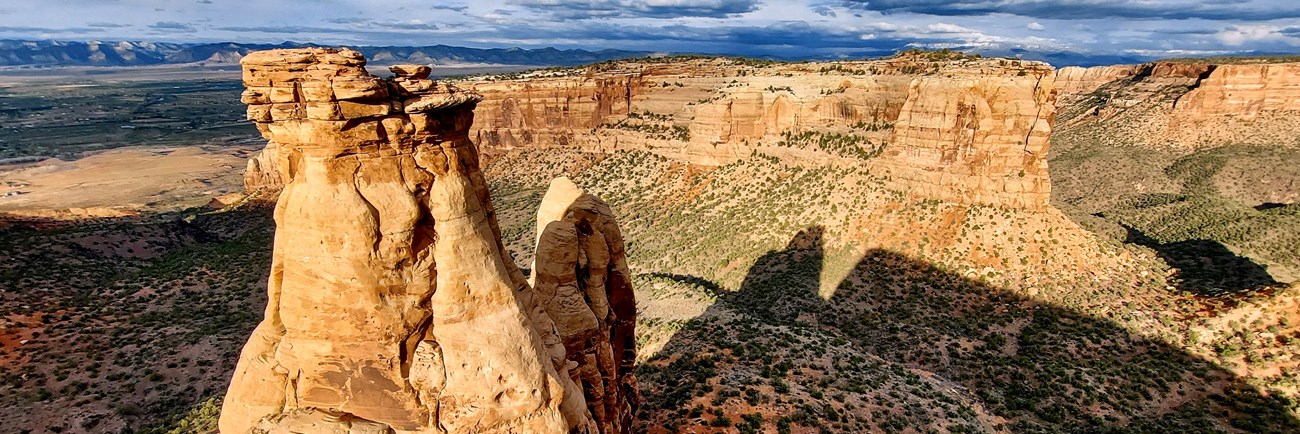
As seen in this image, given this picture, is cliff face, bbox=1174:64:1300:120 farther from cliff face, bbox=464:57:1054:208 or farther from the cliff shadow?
the cliff shadow

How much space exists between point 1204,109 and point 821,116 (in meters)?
76.7

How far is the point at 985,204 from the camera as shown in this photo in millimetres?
43750

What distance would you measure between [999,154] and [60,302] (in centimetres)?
6683

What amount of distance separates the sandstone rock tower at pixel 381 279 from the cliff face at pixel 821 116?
4043 cm

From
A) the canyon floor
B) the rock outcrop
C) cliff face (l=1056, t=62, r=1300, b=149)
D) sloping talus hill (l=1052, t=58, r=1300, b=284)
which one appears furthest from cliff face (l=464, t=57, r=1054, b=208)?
cliff face (l=1056, t=62, r=1300, b=149)

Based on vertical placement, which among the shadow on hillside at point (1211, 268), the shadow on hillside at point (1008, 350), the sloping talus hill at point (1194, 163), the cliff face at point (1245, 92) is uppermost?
the cliff face at point (1245, 92)

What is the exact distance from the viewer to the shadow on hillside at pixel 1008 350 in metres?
29.4

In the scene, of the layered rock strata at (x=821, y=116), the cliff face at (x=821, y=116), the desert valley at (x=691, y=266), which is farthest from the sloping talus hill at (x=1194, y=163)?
the cliff face at (x=821, y=116)

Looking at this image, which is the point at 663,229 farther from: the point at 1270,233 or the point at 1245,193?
the point at 1245,193

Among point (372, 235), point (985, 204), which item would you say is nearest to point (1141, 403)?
point (985, 204)

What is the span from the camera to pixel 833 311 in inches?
1631

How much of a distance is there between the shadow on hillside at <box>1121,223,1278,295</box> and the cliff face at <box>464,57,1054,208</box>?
10.9 metres

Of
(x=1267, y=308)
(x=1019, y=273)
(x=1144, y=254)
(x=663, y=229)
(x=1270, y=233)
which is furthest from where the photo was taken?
(x=663, y=229)

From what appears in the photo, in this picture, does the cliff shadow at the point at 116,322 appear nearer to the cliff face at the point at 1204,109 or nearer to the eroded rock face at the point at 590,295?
the eroded rock face at the point at 590,295
